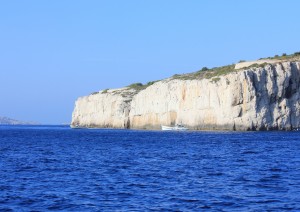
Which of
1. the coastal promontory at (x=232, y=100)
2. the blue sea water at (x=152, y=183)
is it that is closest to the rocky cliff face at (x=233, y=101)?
the coastal promontory at (x=232, y=100)

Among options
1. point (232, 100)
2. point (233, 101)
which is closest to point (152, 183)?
point (233, 101)

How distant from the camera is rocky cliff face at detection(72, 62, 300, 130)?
10025cm

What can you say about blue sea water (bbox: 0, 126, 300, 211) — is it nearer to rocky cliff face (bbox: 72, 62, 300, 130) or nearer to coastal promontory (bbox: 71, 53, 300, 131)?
rocky cliff face (bbox: 72, 62, 300, 130)

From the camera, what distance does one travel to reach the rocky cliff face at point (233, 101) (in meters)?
100

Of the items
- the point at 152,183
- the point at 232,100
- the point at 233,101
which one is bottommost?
the point at 152,183

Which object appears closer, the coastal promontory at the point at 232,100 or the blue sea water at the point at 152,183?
the blue sea water at the point at 152,183

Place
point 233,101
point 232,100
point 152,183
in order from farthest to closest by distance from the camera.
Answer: point 232,100, point 233,101, point 152,183

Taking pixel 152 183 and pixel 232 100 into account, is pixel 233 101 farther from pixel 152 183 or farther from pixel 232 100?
pixel 152 183

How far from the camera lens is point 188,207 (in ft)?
81.6

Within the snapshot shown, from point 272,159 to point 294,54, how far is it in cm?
8457

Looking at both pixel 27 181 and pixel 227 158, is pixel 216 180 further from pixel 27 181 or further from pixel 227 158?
pixel 227 158

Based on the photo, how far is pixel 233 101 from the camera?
102188mm

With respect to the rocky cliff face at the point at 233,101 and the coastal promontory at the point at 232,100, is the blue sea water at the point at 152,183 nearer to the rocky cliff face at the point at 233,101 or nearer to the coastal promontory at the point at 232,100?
the rocky cliff face at the point at 233,101

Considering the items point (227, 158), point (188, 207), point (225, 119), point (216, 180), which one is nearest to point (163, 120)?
point (225, 119)
